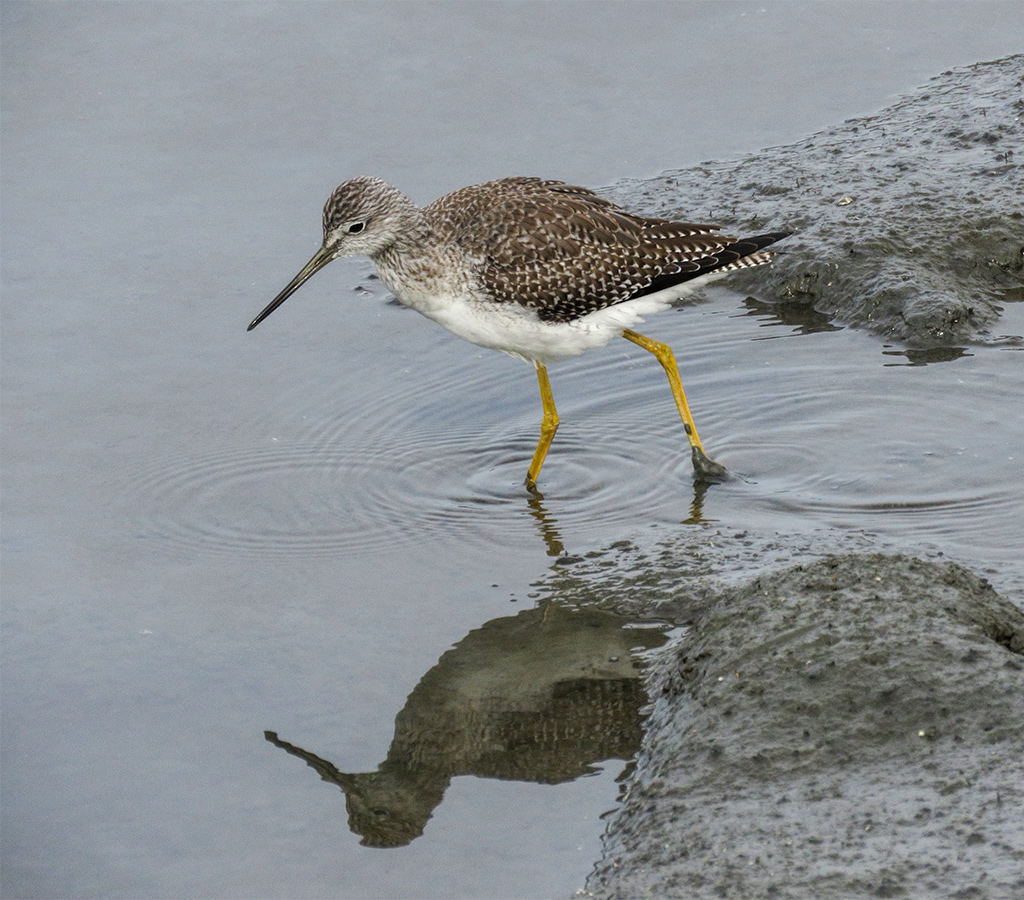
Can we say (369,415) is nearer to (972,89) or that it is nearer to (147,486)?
(147,486)

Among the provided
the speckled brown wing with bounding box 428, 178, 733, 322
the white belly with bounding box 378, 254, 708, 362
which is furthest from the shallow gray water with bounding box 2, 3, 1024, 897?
the speckled brown wing with bounding box 428, 178, 733, 322

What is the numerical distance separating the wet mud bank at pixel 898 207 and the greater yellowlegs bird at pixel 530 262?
1.51 meters

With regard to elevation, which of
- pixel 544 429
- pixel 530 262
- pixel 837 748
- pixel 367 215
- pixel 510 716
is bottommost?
pixel 510 716

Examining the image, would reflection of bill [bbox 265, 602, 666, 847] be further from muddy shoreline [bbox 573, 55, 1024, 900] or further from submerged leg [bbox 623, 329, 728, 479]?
submerged leg [bbox 623, 329, 728, 479]

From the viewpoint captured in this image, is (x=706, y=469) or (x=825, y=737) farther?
(x=706, y=469)

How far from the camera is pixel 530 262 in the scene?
25.8 feet

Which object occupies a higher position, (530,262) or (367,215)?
(367,215)

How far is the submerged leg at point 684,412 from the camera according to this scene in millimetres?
7773

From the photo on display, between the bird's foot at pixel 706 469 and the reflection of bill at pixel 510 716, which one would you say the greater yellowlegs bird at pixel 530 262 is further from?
the reflection of bill at pixel 510 716

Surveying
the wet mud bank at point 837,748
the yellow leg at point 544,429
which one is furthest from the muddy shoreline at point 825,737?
the yellow leg at point 544,429

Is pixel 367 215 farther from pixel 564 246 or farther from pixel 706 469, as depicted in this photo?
pixel 706 469

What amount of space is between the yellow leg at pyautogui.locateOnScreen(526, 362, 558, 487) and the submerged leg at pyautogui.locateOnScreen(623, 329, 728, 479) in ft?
1.90

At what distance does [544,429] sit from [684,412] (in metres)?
0.79

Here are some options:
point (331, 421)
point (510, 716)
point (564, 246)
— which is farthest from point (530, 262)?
point (510, 716)
